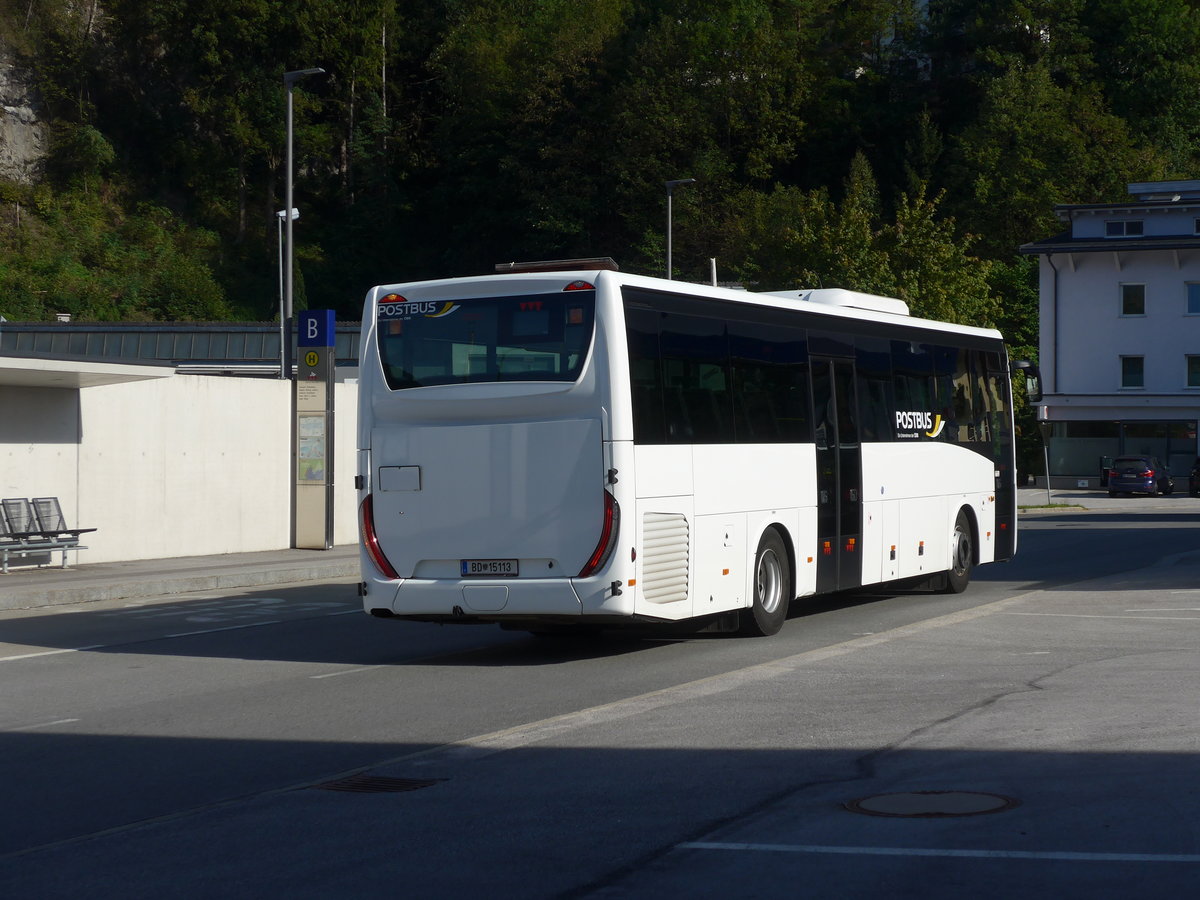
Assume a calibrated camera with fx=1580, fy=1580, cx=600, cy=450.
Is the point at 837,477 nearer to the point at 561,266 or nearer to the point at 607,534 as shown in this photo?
the point at 561,266

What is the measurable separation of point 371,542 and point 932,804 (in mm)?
7123

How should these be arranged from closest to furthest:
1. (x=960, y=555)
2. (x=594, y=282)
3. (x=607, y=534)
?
(x=607, y=534) → (x=594, y=282) → (x=960, y=555)

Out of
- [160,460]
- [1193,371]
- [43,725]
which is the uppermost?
[1193,371]

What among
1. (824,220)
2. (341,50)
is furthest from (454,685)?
(341,50)

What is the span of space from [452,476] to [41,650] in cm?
446

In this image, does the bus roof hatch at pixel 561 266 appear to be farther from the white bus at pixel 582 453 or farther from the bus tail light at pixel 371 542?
the bus tail light at pixel 371 542

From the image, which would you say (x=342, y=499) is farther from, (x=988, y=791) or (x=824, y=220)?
(x=824, y=220)

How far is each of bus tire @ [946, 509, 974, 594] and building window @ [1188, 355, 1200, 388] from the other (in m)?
49.4

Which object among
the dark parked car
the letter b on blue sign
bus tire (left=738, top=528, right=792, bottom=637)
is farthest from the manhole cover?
the dark parked car

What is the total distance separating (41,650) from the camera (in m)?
14.5

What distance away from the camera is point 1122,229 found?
2596 inches

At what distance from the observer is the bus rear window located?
1276 centimetres

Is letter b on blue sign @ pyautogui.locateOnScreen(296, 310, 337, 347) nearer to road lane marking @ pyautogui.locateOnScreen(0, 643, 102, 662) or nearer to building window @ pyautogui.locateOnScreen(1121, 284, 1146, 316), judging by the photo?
road lane marking @ pyautogui.locateOnScreen(0, 643, 102, 662)

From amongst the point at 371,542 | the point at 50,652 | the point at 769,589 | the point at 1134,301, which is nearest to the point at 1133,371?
the point at 1134,301
